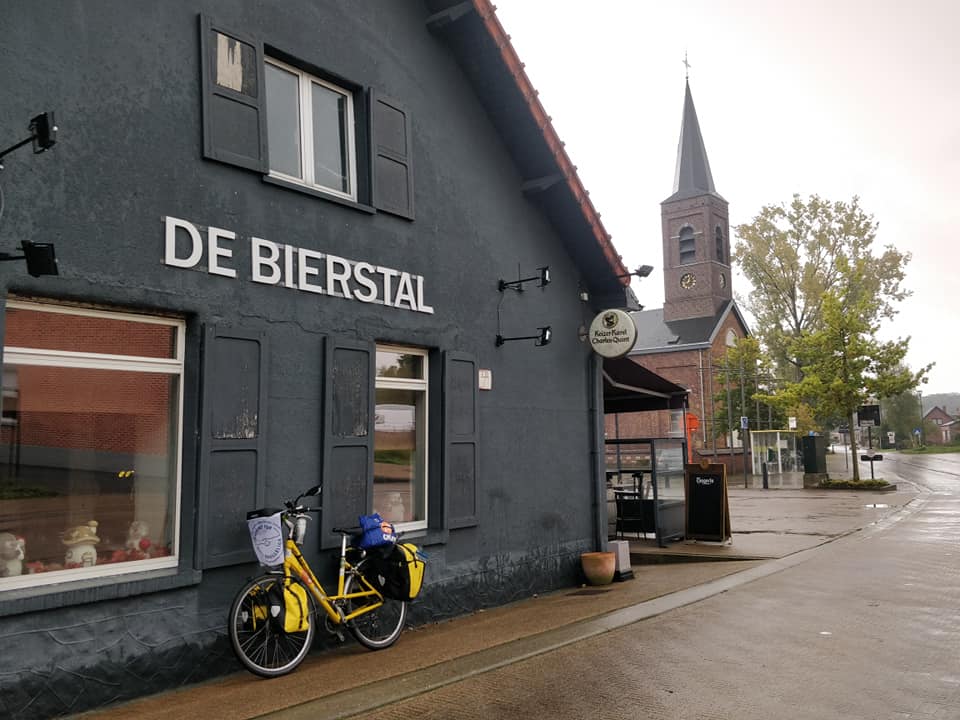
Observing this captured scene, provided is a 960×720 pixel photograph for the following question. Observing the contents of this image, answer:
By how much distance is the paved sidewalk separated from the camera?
5.38 m

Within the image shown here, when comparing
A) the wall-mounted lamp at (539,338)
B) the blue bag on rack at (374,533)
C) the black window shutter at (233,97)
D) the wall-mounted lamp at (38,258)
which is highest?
the black window shutter at (233,97)

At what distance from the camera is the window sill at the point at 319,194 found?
22.4 ft

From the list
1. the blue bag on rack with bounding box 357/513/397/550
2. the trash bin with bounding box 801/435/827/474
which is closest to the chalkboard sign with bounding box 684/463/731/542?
the blue bag on rack with bounding box 357/513/397/550

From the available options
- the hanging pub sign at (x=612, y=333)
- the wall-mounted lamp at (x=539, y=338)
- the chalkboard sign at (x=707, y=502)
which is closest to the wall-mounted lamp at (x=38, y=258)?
the wall-mounted lamp at (x=539, y=338)

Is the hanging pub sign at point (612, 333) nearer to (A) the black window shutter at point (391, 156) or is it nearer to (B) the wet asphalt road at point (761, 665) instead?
(B) the wet asphalt road at point (761, 665)

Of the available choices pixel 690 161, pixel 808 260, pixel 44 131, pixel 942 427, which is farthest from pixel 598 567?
pixel 942 427

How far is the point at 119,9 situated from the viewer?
591 centimetres

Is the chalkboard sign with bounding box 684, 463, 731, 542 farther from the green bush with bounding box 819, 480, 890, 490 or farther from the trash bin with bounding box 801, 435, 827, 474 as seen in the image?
the trash bin with bounding box 801, 435, 827, 474

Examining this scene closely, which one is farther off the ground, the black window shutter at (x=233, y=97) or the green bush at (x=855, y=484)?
the black window shutter at (x=233, y=97)

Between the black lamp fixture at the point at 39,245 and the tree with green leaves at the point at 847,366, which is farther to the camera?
the tree with green leaves at the point at 847,366

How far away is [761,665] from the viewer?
6.36m

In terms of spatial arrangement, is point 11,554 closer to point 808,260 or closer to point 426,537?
point 426,537

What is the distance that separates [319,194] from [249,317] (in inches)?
53.7

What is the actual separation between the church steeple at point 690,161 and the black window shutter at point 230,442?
55.8 meters
